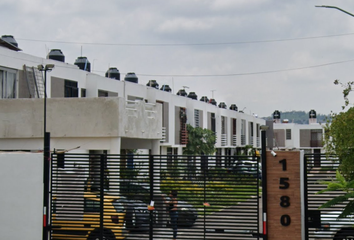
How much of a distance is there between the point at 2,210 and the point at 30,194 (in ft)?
2.89

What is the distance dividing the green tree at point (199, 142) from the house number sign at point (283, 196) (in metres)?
33.4

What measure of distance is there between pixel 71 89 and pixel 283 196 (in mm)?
21458

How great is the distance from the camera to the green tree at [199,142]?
153ft

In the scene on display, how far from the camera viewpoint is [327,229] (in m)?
13.0

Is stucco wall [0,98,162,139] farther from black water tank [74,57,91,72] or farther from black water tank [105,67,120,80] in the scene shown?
black water tank [105,67,120,80]

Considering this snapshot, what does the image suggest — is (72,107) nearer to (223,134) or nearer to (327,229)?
(327,229)

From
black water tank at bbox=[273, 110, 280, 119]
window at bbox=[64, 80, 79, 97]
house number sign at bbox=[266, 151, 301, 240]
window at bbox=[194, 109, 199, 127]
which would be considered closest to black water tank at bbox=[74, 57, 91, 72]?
window at bbox=[64, 80, 79, 97]

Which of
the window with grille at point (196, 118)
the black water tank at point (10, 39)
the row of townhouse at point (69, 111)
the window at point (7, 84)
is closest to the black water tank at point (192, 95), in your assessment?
the window with grille at point (196, 118)

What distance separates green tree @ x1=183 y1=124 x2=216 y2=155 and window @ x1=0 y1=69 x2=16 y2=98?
20516 millimetres

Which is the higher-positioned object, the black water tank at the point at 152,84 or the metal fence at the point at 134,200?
the black water tank at the point at 152,84

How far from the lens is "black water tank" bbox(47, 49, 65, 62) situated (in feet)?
119

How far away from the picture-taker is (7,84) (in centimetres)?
2728

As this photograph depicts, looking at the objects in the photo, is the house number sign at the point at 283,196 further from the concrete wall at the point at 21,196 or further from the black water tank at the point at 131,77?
the black water tank at the point at 131,77

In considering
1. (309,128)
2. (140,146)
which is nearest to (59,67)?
(140,146)
